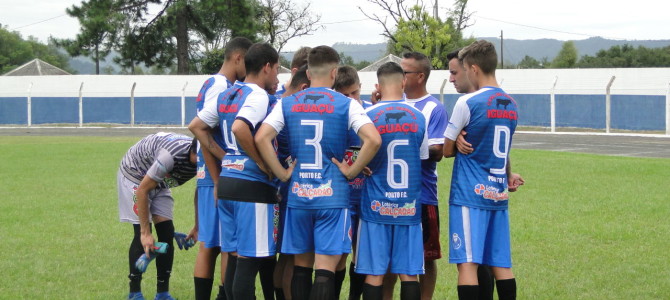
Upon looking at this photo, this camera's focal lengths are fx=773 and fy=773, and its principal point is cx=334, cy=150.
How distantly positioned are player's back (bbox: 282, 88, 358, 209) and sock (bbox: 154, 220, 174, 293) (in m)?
2.03

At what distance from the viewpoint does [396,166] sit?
548 centimetres

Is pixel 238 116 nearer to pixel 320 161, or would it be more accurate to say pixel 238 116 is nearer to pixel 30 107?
pixel 320 161

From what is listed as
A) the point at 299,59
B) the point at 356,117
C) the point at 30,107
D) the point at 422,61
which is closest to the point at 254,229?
the point at 356,117

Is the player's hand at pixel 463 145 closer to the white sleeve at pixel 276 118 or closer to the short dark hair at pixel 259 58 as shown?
the white sleeve at pixel 276 118

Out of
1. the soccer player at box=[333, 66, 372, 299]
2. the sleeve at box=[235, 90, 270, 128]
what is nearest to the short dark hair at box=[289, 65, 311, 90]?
the soccer player at box=[333, 66, 372, 299]

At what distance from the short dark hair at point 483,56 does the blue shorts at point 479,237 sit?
1038 millimetres

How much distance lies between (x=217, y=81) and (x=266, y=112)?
0.86 m

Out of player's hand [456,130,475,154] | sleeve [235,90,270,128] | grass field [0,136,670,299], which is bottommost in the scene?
grass field [0,136,670,299]

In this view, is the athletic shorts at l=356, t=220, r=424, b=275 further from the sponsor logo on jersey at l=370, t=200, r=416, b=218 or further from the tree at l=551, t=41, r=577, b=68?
the tree at l=551, t=41, r=577, b=68

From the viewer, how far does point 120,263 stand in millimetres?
8336

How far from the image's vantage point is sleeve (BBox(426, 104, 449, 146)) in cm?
599

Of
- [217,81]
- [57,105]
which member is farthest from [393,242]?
[57,105]

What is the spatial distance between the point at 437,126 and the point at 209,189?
1.86 metres

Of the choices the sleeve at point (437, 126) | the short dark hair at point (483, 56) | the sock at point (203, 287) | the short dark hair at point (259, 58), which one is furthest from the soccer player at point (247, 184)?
the short dark hair at point (483, 56)
